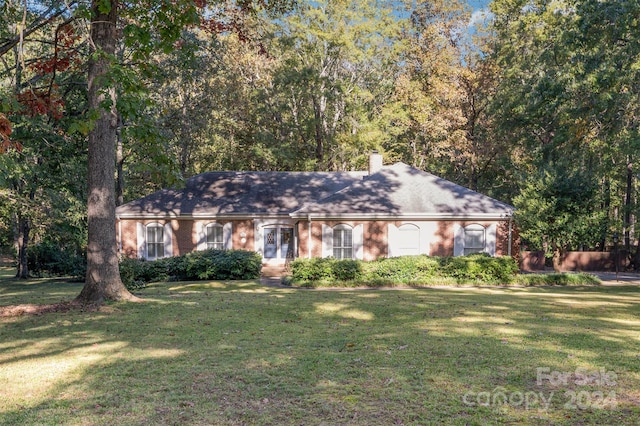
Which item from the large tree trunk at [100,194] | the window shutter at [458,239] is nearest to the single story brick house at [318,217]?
the window shutter at [458,239]

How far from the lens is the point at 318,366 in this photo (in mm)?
6406

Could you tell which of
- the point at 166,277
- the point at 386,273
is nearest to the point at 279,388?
the point at 386,273

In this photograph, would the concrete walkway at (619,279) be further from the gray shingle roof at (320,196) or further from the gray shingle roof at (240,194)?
the gray shingle roof at (240,194)

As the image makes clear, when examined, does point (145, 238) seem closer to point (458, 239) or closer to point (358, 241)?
point (358, 241)

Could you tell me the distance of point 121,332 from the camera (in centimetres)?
878

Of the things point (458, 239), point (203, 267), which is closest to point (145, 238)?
point (203, 267)

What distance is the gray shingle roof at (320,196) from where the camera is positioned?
23.9m

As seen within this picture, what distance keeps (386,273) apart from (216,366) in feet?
42.1

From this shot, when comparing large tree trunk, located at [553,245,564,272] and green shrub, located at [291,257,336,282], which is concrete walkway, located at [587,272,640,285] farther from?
green shrub, located at [291,257,336,282]

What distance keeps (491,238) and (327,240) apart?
7.74 metres

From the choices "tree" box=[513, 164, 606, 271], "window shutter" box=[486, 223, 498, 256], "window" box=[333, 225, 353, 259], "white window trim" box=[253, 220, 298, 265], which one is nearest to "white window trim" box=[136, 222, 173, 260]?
"white window trim" box=[253, 220, 298, 265]

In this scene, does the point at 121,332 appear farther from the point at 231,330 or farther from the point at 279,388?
the point at 279,388

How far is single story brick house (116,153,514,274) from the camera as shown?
23.9m

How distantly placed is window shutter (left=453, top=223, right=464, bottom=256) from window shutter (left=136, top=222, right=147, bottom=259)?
50.3 ft
